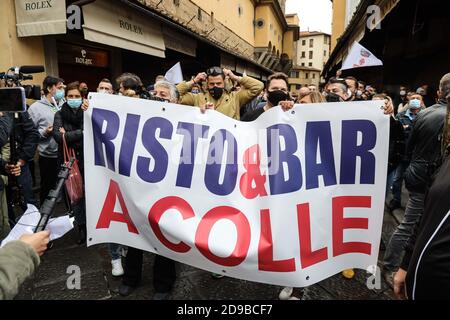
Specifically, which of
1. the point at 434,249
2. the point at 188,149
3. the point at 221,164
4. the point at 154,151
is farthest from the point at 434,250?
the point at 154,151

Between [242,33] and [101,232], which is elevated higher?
[242,33]

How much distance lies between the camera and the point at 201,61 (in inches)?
517

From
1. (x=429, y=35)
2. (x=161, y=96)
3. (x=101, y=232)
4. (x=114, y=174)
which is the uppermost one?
(x=429, y=35)

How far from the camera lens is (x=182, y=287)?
2742mm

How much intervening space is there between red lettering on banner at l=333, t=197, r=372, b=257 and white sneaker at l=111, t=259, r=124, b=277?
1781 millimetres

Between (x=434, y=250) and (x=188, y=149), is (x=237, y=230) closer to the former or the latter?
(x=188, y=149)

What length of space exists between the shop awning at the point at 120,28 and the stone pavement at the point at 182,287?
3926 millimetres

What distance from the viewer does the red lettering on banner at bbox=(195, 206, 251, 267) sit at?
1968 millimetres

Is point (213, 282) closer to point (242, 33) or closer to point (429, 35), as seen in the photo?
point (429, 35)

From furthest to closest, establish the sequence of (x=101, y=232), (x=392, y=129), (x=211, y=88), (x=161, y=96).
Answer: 1. (x=211, y=88)
2. (x=392, y=129)
3. (x=161, y=96)
4. (x=101, y=232)

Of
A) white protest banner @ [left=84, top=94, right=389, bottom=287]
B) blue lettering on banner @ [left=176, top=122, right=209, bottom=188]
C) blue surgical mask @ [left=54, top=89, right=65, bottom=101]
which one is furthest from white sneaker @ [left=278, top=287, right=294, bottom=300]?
blue surgical mask @ [left=54, top=89, right=65, bottom=101]

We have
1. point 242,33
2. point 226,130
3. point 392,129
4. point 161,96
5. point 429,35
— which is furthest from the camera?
point 242,33
